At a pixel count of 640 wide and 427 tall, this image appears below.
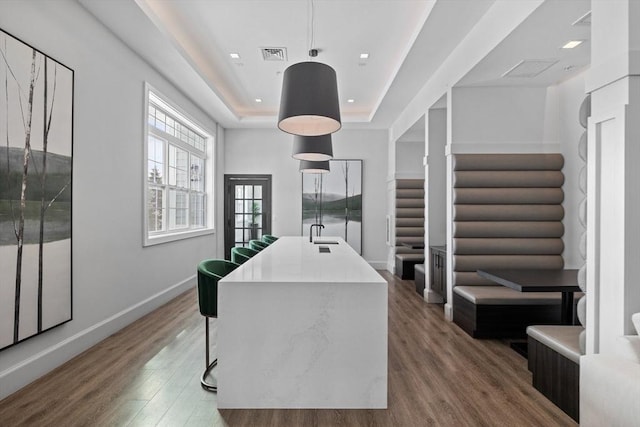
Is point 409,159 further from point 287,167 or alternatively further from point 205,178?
point 205,178

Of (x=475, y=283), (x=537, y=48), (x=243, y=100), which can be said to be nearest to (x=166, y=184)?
(x=243, y=100)

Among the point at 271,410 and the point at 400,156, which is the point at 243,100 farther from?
the point at 271,410

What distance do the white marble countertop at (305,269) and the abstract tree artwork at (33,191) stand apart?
1457 mm

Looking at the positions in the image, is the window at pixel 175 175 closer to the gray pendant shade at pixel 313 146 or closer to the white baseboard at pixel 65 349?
the white baseboard at pixel 65 349

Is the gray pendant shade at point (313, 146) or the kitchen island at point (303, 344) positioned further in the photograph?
the gray pendant shade at point (313, 146)

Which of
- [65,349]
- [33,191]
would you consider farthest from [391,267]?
[33,191]

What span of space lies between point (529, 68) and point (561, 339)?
2698 millimetres

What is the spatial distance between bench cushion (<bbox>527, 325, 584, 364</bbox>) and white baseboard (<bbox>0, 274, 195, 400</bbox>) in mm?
3534

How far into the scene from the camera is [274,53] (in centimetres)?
502

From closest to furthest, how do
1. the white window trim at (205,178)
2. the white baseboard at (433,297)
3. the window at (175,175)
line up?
the white window trim at (205,178) < the window at (175,175) < the white baseboard at (433,297)

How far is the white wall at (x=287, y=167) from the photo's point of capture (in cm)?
845

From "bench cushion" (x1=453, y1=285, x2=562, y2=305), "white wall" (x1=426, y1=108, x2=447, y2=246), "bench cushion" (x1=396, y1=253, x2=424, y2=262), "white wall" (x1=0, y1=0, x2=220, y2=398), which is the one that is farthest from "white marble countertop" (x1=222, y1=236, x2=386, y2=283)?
"bench cushion" (x1=396, y1=253, x2=424, y2=262)

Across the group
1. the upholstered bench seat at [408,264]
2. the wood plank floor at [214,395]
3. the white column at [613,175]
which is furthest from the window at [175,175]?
the white column at [613,175]

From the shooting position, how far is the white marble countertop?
7.88ft
